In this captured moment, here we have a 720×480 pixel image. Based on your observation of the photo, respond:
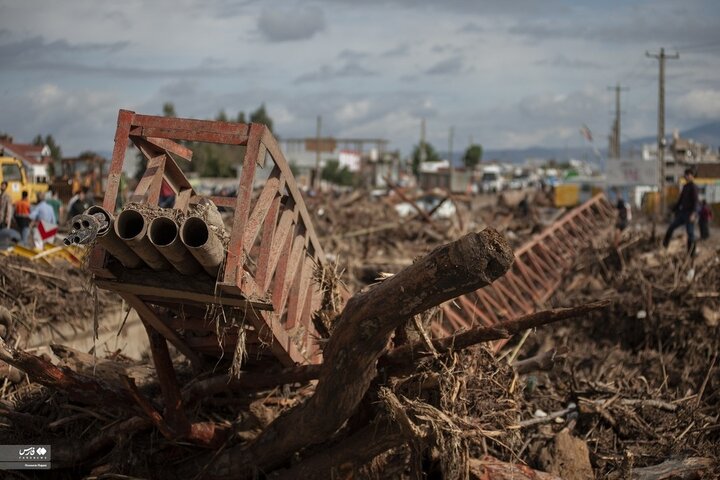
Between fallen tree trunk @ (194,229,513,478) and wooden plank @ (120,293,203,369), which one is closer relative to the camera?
fallen tree trunk @ (194,229,513,478)

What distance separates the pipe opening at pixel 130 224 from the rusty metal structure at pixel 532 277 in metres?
3.78

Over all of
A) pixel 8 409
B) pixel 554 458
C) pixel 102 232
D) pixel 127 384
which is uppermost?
pixel 102 232

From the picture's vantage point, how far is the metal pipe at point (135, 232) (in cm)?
510

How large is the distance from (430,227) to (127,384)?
1609cm

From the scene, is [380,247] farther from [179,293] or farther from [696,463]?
[179,293]

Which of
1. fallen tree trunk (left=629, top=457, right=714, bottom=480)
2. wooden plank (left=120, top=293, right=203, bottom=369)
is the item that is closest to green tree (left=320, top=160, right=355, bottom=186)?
wooden plank (left=120, top=293, right=203, bottom=369)

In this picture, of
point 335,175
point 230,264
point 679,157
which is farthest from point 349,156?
point 230,264

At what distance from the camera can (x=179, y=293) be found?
5605 millimetres

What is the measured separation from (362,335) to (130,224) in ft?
5.86

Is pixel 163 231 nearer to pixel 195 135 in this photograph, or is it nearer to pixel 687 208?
pixel 195 135

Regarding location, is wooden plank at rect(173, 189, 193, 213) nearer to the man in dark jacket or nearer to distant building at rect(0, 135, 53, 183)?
the man in dark jacket

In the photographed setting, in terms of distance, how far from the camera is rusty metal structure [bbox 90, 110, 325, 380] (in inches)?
217

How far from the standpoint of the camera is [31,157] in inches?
948

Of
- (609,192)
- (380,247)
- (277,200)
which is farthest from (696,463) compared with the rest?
(609,192)
